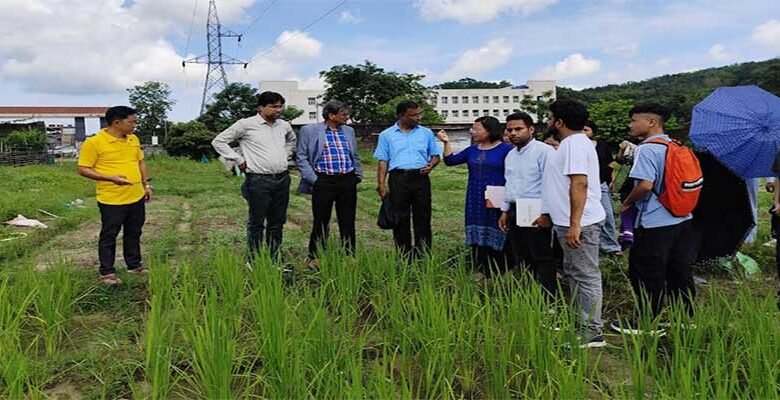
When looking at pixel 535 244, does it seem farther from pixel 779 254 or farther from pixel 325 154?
pixel 325 154

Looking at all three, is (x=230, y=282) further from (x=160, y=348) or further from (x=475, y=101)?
(x=475, y=101)

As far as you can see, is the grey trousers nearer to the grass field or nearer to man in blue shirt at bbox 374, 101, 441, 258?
the grass field

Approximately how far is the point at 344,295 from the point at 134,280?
1.98 m

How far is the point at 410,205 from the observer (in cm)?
472

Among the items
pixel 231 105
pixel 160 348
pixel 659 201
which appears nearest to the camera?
pixel 160 348

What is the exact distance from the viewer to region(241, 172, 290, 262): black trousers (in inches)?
179

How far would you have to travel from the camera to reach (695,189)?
3273 mm

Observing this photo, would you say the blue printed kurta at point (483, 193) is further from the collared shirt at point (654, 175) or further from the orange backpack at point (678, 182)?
the orange backpack at point (678, 182)

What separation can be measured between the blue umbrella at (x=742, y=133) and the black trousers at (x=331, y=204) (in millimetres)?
2578

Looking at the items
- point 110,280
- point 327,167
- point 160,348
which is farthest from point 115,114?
point 160,348

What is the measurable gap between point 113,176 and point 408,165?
2.20m

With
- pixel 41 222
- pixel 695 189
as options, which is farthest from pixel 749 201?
pixel 41 222

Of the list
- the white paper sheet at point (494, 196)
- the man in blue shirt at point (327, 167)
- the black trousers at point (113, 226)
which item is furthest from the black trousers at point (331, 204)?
the black trousers at point (113, 226)

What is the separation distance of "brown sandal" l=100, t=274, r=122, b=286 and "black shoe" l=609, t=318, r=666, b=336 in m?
3.39
